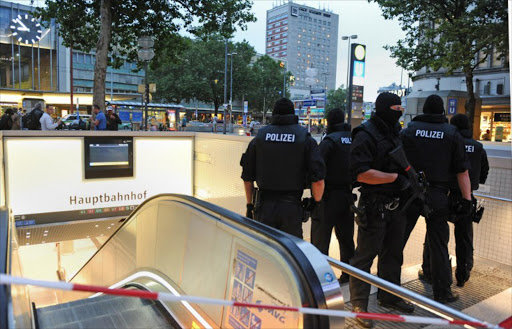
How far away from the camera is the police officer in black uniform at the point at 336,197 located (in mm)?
4332

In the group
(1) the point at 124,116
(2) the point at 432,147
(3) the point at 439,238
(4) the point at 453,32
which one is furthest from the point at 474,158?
(1) the point at 124,116

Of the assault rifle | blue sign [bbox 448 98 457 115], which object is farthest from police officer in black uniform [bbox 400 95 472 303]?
blue sign [bbox 448 98 457 115]

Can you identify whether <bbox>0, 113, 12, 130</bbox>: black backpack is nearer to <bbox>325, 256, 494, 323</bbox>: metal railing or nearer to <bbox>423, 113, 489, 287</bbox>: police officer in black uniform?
<bbox>423, 113, 489, 287</bbox>: police officer in black uniform

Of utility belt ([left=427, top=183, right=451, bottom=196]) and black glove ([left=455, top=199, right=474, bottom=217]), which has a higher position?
utility belt ([left=427, top=183, right=451, bottom=196])

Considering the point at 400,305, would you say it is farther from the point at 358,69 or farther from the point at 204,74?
the point at 204,74

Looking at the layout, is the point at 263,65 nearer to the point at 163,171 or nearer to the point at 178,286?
the point at 163,171

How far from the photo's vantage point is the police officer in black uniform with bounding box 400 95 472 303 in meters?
3.66

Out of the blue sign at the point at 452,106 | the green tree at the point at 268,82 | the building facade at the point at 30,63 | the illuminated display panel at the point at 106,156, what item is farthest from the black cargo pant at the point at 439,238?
the green tree at the point at 268,82

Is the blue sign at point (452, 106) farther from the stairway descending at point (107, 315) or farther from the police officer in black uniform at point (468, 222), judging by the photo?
the stairway descending at point (107, 315)

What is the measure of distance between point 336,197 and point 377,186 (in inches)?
40.1

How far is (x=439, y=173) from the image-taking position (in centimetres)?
370

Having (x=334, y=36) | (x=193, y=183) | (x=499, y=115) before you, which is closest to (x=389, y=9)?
(x=499, y=115)

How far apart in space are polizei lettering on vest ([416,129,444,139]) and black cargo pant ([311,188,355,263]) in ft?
3.12

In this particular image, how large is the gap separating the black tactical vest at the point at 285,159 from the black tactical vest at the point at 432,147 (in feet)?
3.27
